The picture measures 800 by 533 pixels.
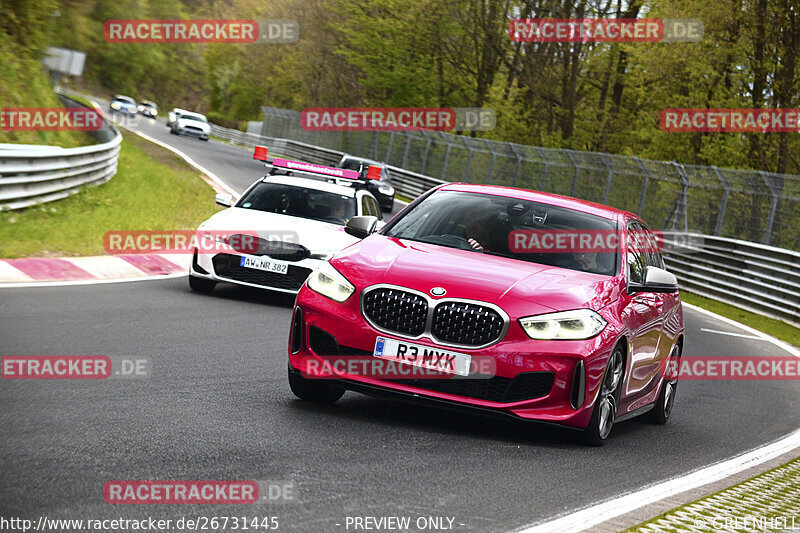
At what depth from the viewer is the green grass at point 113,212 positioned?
1496cm

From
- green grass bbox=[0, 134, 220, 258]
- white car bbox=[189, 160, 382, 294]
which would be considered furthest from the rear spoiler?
green grass bbox=[0, 134, 220, 258]

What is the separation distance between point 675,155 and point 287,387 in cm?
3622

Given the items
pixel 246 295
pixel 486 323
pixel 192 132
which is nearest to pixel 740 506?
pixel 486 323

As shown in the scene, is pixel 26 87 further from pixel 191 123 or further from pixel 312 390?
pixel 191 123

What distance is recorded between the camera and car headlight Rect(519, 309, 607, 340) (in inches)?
267

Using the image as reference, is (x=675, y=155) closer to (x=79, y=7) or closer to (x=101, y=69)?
(x=79, y=7)

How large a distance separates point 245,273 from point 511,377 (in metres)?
6.86

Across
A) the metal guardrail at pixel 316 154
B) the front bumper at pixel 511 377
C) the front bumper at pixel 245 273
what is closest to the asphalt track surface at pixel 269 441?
the front bumper at pixel 511 377

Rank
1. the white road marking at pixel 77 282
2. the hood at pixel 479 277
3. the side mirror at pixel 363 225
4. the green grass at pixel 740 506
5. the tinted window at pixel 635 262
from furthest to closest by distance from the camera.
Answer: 1. the white road marking at pixel 77 282
2. the side mirror at pixel 363 225
3. the tinted window at pixel 635 262
4. the hood at pixel 479 277
5. the green grass at pixel 740 506

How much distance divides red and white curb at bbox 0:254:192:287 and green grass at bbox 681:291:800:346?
1011cm

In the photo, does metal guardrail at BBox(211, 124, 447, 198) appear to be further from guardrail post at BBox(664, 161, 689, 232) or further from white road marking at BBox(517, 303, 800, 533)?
white road marking at BBox(517, 303, 800, 533)

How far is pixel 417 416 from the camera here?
756cm

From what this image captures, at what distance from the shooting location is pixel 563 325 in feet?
22.5

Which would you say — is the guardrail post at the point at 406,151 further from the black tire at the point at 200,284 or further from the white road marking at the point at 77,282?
the black tire at the point at 200,284
